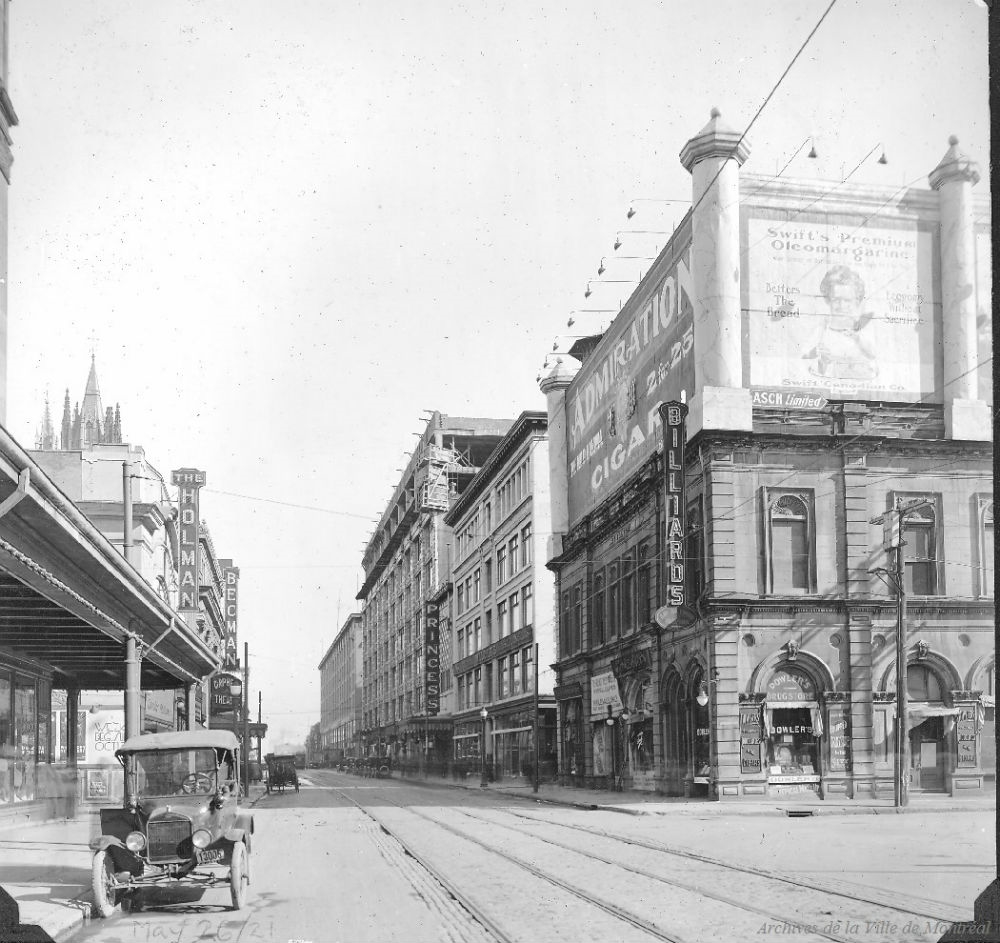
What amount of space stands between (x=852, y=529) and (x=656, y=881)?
22717mm

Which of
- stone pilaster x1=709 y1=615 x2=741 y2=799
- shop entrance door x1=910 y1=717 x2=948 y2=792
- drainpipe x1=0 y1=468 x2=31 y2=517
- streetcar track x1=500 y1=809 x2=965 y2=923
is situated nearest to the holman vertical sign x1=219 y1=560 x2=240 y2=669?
stone pilaster x1=709 y1=615 x2=741 y2=799

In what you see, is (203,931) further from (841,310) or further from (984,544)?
(841,310)

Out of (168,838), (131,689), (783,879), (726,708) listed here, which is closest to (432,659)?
(726,708)

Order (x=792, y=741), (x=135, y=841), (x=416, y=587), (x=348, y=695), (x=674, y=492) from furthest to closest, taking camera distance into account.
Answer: (x=348, y=695) → (x=416, y=587) → (x=674, y=492) → (x=792, y=741) → (x=135, y=841)

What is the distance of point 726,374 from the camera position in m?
37.2

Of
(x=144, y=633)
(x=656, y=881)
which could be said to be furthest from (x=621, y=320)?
(x=656, y=881)

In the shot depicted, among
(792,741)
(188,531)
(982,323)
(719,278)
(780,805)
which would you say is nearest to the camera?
(780,805)

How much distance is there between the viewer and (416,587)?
348ft

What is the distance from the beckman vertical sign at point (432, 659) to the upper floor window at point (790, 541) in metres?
56.1

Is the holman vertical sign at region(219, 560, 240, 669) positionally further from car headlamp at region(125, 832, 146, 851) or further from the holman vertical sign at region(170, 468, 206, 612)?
car headlamp at region(125, 832, 146, 851)

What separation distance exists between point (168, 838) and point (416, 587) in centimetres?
9173

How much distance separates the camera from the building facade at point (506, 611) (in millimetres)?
61969

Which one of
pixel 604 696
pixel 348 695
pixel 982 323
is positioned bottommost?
pixel 348 695

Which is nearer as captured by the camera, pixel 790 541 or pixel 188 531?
pixel 790 541
